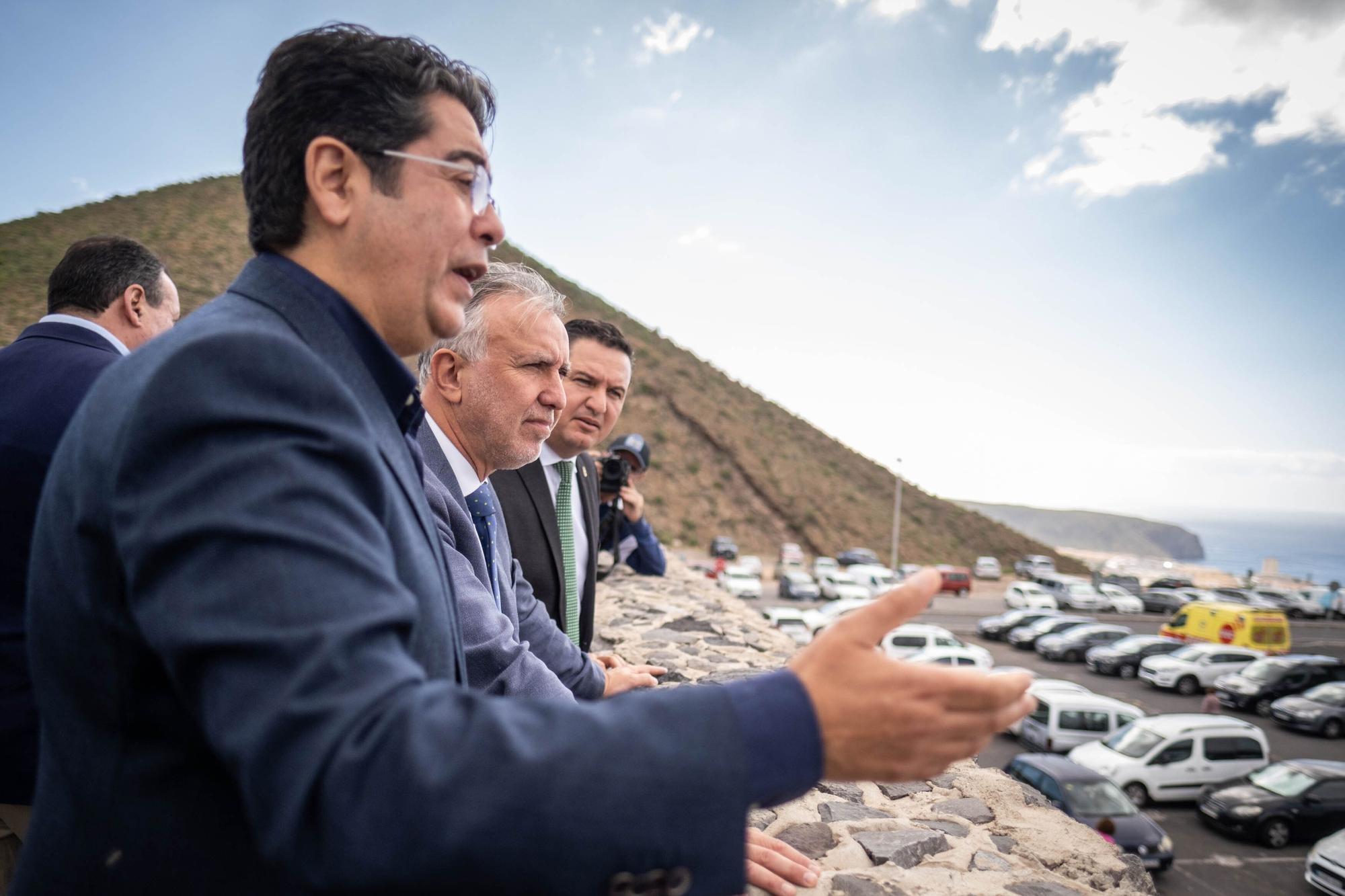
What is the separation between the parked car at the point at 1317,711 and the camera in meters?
15.7

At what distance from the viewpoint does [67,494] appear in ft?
2.86

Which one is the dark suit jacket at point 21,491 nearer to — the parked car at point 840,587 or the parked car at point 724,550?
the parked car at point 840,587

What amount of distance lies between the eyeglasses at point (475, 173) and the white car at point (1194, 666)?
71.9 feet

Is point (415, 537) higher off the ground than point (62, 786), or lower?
higher

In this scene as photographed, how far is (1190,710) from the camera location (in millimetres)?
16766

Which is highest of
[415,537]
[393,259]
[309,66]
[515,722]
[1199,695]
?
[309,66]

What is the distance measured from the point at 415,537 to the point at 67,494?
0.40 m

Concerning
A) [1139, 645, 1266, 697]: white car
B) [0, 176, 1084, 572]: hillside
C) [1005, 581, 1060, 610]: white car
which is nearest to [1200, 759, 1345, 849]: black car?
[1139, 645, 1266, 697]: white car

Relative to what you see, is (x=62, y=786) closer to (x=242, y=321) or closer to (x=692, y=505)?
(x=242, y=321)

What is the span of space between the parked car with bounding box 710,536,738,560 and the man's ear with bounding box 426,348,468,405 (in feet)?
92.7

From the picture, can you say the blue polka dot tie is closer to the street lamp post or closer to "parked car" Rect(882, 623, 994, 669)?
"parked car" Rect(882, 623, 994, 669)

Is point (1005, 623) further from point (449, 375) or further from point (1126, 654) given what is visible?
point (449, 375)

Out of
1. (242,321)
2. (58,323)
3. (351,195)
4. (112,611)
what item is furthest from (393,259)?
(58,323)

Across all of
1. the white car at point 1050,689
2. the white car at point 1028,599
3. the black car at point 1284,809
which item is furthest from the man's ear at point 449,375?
the white car at point 1028,599
